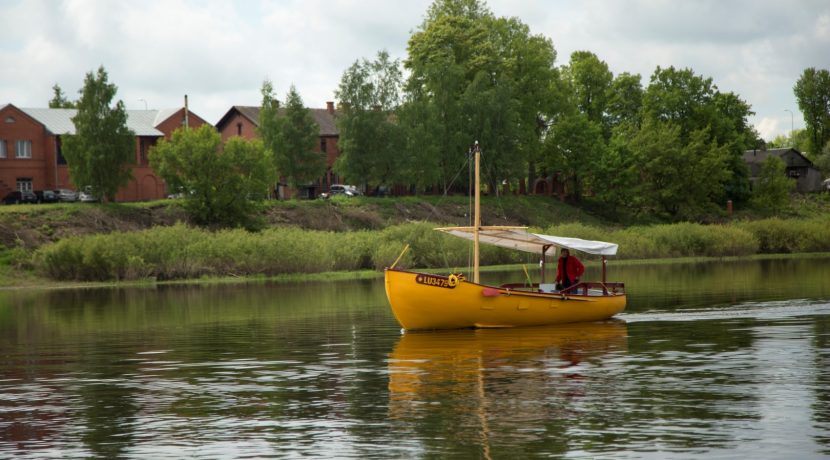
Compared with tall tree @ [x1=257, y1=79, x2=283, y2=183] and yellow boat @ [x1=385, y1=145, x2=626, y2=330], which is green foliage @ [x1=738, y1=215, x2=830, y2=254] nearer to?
tall tree @ [x1=257, y1=79, x2=283, y2=183]

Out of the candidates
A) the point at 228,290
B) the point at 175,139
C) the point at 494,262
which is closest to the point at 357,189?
the point at 175,139

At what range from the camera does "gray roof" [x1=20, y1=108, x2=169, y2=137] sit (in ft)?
367

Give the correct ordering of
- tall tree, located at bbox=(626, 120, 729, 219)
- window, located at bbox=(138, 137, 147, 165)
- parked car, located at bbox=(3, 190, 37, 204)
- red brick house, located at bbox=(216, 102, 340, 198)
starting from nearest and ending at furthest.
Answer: parked car, located at bbox=(3, 190, 37, 204)
tall tree, located at bbox=(626, 120, 729, 219)
window, located at bbox=(138, 137, 147, 165)
red brick house, located at bbox=(216, 102, 340, 198)

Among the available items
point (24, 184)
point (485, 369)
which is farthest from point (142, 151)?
point (485, 369)

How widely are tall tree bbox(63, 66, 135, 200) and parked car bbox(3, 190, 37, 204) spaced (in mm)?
12537

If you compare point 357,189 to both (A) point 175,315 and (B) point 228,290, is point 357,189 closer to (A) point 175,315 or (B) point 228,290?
(B) point 228,290

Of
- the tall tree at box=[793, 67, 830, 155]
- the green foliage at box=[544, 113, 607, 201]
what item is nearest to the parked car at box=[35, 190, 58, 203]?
the green foliage at box=[544, 113, 607, 201]

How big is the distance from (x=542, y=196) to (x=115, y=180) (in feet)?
156

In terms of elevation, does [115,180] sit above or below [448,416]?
above

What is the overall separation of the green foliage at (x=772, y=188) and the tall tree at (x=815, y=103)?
5606 cm

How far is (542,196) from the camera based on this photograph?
119688 millimetres

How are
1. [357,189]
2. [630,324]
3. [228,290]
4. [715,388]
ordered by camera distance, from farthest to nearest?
[357,189]
[228,290]
[630,324]
[715,388]

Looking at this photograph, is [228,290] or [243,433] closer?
[243,433]

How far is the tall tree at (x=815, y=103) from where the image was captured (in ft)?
588
